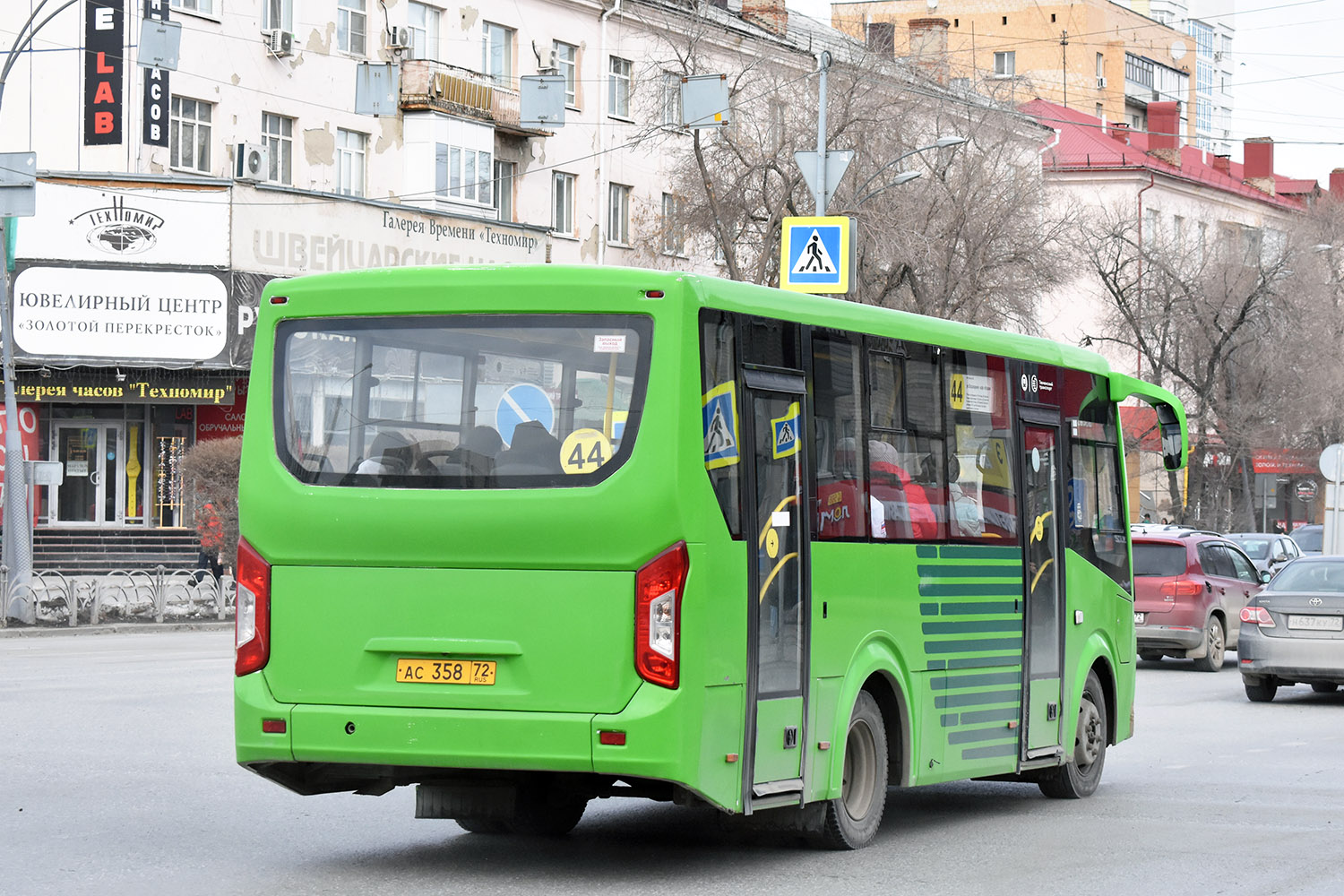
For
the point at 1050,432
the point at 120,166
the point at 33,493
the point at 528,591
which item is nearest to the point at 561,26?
the point at 120,166

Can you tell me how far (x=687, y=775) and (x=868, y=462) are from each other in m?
2.35

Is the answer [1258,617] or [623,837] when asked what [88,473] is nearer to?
[1258,617]

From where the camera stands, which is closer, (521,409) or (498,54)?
(521,409)

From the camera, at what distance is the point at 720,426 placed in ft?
28.1

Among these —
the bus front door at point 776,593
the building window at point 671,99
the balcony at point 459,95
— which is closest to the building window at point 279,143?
the balcony at point 459,95

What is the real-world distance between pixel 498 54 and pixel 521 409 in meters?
39.9

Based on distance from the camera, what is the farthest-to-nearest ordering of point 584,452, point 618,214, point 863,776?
point 618,214 < point 863,776 < point 584,452

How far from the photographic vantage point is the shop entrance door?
41688 millimetres

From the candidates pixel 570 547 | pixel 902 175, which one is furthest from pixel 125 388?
pixel 570 547

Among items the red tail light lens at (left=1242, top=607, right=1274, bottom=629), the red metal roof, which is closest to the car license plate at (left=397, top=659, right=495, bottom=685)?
the red tail light lens at (left=1242, top=607, right=1274, bottom=629)

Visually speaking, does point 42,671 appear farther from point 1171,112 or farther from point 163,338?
point 1171,112

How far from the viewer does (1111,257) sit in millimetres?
59312

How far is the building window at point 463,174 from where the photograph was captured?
4491 cm

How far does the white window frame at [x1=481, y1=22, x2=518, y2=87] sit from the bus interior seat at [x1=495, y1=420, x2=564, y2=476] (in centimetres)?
3879
